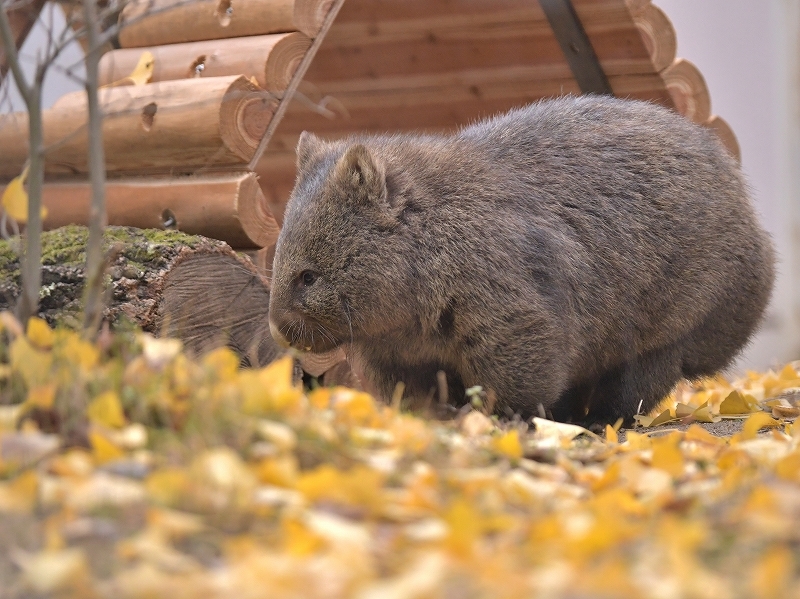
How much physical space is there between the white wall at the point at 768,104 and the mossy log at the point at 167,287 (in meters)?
6.03

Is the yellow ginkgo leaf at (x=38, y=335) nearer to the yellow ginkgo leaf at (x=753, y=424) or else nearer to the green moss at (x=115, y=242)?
the green moss at (x=115, y=242)

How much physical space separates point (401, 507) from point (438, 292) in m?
2.28

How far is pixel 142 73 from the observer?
5191 millimetres

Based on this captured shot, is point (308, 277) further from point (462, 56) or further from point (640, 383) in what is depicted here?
point (462, 56)

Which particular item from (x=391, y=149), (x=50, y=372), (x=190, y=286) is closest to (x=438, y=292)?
(x=391, y=149)

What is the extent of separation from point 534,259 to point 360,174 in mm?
874

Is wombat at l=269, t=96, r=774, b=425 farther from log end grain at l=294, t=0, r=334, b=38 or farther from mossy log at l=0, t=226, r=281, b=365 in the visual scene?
log end grain at l=294, t=0, r=334, b=38

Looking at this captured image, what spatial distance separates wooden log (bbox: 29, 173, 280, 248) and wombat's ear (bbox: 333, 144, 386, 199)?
0.72 metres

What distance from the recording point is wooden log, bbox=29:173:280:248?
4758mm

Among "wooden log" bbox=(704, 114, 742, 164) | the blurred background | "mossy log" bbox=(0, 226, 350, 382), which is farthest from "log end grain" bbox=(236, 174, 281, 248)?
the blurred background

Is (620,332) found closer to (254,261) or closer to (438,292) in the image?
(438,292)

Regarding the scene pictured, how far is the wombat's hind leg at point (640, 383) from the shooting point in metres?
4.91

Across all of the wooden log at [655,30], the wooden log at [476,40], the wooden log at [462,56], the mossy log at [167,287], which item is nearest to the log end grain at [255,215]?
the mossy log at [167,287]

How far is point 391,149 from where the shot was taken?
4562 millimetres
